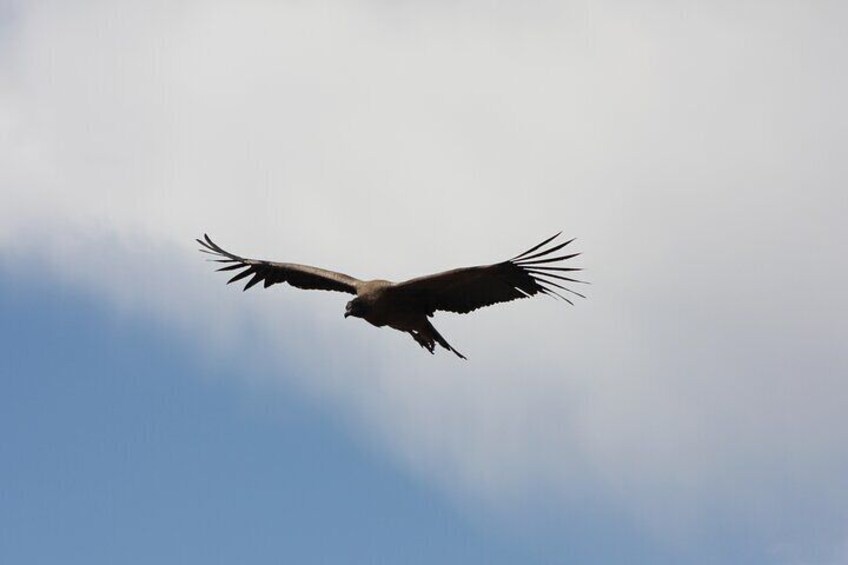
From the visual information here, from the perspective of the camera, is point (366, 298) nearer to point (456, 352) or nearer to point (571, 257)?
point (456, 352)

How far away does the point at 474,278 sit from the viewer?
61.9 ft

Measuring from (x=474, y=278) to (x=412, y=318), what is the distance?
1.44m

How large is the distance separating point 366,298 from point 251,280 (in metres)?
3.05

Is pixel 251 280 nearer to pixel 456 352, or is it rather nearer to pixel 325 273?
pixel 325 273

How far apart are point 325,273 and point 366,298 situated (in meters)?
1.97

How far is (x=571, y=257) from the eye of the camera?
17797 mm

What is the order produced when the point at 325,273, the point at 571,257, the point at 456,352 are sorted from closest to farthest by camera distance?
1. the point at 571,257
2. the point at 456,352
3. the point at 325,273

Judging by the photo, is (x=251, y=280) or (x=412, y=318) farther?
(x=251, y=280)

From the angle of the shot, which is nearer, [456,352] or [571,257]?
[571,257]

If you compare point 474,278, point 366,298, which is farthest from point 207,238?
point 474,278

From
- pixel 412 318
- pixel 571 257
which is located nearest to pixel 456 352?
pixel 412 318

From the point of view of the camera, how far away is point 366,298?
19953 millimetres

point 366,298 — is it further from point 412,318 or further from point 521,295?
point 521,295

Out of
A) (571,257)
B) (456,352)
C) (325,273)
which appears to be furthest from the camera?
(325,273)
